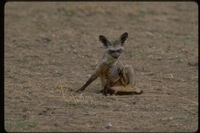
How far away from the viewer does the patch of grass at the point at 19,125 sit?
633 cm

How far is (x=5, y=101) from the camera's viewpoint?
7715 mm

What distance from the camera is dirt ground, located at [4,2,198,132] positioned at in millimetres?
6875

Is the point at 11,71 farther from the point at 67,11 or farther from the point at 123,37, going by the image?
the point at 67,11

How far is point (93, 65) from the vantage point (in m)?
10.5

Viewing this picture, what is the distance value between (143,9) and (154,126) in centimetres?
948

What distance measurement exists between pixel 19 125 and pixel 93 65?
4.17 meters

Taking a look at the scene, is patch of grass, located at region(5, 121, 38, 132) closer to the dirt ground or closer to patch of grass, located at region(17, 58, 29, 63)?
the dirt ground

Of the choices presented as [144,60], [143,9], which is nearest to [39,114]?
[144,60]

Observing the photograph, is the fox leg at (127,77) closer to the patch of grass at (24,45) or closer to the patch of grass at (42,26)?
the patch of grass at (24,45)

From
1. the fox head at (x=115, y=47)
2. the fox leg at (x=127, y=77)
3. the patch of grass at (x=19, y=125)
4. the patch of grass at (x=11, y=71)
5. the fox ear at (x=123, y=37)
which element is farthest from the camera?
the patch of grass at (x=11, y=71)

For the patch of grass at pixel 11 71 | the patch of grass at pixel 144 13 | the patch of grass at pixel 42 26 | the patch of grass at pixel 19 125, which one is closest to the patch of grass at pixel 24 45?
the patch of grass at pixel 42 26

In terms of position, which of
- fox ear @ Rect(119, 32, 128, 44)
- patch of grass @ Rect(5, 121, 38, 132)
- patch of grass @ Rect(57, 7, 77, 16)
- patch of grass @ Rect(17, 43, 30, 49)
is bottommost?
patch of grass @ Rect(57, 7, 77, 16)

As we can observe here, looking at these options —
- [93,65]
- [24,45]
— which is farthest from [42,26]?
[93,65]

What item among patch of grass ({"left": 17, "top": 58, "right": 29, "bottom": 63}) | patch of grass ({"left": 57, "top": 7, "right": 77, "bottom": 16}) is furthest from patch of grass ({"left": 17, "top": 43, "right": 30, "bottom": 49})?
patch of grass ({"left": 57, "top": 7, "right": 77, "bottom": 16})
